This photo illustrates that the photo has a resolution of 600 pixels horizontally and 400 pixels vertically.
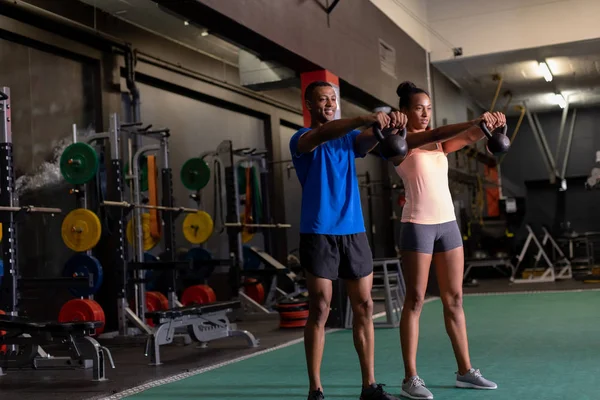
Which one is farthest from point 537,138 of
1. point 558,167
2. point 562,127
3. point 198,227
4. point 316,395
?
point 316,395

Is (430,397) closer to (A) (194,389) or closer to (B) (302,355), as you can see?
(A) (194,389)

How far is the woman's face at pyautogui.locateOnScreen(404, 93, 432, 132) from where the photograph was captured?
118 inches

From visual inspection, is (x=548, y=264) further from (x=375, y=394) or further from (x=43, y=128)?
→ (x=375, y=394)

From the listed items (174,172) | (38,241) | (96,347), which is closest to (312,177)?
(96,347)

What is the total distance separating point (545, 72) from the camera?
983 cm

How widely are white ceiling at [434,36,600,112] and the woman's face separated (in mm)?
5905

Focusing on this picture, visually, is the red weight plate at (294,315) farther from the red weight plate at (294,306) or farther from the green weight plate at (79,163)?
the green weight plate at (79,163)

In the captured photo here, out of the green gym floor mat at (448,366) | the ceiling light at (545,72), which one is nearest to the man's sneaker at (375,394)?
the green gym floor mat at (448,366)

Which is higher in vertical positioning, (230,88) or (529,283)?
(230,88)

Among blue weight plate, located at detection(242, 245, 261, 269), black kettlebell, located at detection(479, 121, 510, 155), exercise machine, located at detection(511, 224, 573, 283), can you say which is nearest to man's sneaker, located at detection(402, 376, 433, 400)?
black kettlebell, located at detection(479, 121, 510, 155)

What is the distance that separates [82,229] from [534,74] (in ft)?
22.7

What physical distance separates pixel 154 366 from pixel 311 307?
2051 millimetres

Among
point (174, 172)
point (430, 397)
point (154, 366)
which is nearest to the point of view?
point (430, 397)

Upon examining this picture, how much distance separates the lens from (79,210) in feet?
18.3
